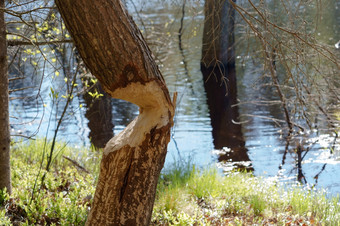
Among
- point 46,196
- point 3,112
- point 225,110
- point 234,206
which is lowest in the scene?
point 234,206

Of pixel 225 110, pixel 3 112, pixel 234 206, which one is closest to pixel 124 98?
pixel 3 112

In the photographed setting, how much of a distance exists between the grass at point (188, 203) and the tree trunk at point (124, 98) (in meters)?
0.83

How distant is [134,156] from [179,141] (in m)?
5.80

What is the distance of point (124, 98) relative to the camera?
3.18 m

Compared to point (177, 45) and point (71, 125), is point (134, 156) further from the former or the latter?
point (177, 45)

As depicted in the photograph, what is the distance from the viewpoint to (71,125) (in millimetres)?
10305

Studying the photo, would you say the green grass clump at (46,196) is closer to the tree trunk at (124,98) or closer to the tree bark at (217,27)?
the tree trunk at (124,98)

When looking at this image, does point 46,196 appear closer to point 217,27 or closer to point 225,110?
point 217,27

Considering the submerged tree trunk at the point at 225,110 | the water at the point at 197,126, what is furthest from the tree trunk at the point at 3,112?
the submerged tree trunk at the point at 225,110

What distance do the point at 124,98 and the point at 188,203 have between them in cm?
188

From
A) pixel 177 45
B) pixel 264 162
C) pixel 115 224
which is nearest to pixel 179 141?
pixel 264 162

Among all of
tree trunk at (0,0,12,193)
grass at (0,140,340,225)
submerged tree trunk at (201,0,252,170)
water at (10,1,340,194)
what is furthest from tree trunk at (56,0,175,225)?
submerged tree trunk at (201,0,252,170)

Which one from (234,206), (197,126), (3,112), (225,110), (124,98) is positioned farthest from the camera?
(225,110)

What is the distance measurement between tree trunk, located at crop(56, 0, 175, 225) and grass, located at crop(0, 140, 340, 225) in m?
0.83
